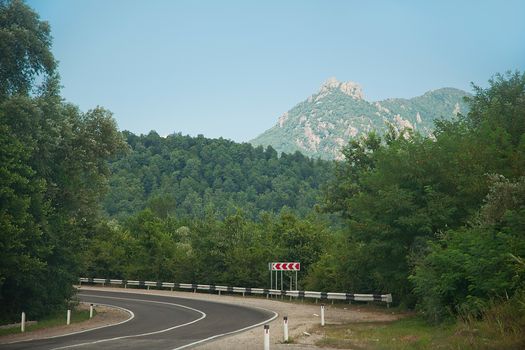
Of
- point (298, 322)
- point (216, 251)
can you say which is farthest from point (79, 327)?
point (216, 251)

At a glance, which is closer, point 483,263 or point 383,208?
point 483,263

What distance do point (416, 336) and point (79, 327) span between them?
49.9ft

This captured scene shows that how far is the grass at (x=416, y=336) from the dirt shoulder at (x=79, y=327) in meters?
10.7

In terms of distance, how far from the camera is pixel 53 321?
27297mm

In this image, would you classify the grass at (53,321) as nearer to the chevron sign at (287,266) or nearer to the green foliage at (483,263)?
the chevron sign at (287,266)

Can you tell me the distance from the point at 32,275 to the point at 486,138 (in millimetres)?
22509

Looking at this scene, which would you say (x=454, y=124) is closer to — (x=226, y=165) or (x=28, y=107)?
(x=28, y=107)

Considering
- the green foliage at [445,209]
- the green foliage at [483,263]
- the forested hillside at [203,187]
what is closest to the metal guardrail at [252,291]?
the green foliage at [445,209]

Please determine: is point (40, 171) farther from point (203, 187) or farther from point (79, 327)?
point (203, 187)

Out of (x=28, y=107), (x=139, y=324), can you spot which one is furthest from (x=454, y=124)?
(x=28, y=107)

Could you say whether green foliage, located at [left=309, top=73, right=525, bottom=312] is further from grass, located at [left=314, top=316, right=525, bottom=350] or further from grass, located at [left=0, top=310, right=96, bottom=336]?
grass, located at [left=0, top=310, right=96, bottom=336]

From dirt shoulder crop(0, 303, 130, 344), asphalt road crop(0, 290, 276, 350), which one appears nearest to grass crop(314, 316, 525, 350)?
asphalt road crop(0, 290, 276, 350)

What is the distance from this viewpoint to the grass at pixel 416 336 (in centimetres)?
1343

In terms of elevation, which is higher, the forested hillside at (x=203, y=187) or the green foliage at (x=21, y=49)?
the forested hillside at (x=203, y=187)
